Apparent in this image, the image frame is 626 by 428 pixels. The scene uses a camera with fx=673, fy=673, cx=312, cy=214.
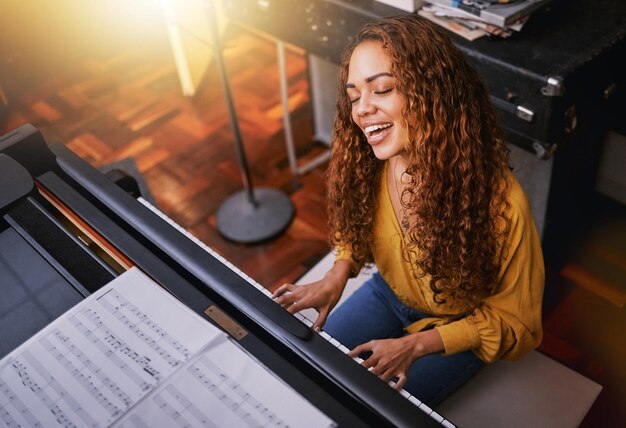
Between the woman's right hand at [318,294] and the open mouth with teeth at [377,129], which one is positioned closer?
the open mouth with teeth at [377,129]

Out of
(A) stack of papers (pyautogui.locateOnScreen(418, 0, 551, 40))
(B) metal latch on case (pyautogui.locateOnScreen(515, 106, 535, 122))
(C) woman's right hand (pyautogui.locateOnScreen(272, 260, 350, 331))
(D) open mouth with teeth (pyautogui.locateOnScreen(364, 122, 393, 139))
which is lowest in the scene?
(C) woman's right hand (pyautogui.locateOnScreen(272, 260, 350, 331))

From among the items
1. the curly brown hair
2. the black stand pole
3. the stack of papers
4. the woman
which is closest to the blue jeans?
the woman

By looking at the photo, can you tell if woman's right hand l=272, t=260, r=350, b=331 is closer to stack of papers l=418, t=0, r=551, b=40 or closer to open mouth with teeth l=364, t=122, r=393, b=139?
open mouth with teeth l=364, t=122, r=393, b=139

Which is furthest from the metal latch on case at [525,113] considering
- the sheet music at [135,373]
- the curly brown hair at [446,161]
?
the sheet music at [135,373]

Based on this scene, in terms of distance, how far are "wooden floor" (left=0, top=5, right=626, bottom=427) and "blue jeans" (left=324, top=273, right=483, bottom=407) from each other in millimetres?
781

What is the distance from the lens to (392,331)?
153 centimetres

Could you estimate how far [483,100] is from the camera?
1.27 metres

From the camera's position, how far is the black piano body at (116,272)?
2.97 ft

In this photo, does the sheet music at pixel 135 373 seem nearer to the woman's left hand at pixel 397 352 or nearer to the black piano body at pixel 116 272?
the black piano body at pixel 116 272

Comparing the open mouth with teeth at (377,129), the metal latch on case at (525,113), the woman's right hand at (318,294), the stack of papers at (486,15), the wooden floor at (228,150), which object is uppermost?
the open mouth with teeth at (377,129)

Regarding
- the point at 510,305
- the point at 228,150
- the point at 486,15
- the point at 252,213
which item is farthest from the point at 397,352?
the point at 228,150

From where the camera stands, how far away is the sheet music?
88cm

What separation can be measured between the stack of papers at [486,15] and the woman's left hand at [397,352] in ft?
2.99

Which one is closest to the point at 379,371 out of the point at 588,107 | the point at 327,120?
the point at 588,107
